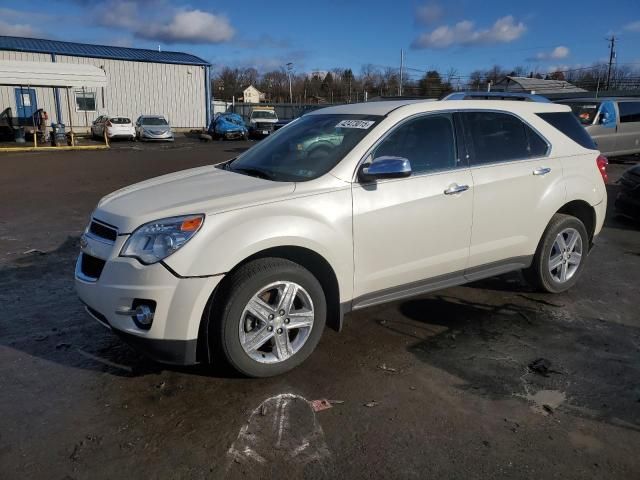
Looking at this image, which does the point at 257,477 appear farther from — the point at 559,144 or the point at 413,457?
the point at 559,144

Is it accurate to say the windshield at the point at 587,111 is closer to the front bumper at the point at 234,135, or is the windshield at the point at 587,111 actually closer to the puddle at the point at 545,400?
the puddle at the point at 545,400

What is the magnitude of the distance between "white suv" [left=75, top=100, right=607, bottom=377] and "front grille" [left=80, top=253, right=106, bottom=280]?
0.4 inches

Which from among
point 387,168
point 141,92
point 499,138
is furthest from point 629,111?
point 141,92

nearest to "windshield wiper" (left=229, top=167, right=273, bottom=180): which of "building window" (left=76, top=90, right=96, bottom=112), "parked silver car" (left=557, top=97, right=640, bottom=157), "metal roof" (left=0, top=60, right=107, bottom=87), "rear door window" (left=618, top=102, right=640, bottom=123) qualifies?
"parked silver car" (left=557, top=97, right=640, bottom=157)

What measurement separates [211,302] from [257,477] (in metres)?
1.05

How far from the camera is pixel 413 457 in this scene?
2715 mm

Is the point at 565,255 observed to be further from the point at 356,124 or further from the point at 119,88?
the point at 119,88

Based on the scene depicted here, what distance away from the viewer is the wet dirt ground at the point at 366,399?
2.68 metres

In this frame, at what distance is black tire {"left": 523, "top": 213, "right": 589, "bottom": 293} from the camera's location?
Answer: 15.6 feet

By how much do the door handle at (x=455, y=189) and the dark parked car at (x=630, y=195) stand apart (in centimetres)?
551

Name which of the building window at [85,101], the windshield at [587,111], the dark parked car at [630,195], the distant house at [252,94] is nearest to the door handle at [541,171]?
the dark parked car at [630,195]

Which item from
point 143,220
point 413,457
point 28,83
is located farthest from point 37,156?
point 413,457

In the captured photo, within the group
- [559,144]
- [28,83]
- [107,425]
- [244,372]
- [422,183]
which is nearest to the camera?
[107,425]

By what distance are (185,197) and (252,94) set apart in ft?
358
